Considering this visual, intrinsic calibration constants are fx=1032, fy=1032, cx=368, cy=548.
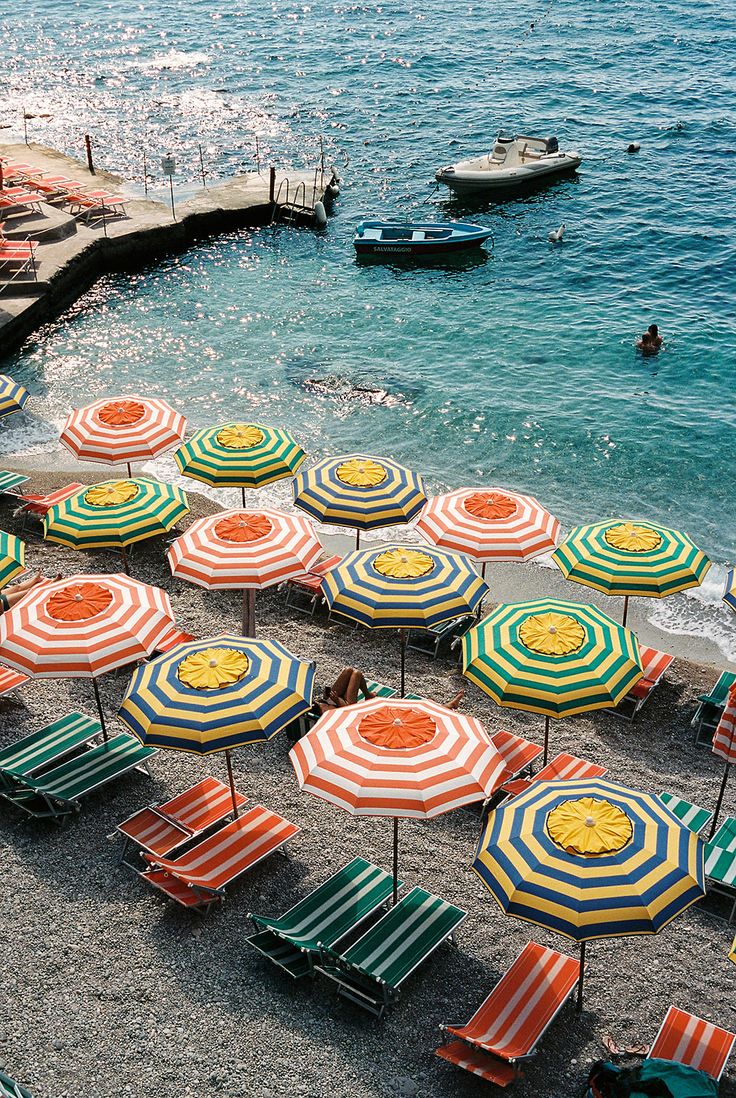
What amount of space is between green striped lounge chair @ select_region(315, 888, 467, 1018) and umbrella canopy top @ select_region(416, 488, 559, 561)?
5409 mm

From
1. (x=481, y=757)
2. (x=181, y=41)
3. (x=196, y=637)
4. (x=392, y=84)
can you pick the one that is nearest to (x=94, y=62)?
(x=181, y=41)

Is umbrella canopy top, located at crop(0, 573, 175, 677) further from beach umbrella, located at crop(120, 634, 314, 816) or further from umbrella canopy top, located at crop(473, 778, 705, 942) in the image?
umbrella canopy top, located at crop(473, 778, 705, 942)

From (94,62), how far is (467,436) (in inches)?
1927

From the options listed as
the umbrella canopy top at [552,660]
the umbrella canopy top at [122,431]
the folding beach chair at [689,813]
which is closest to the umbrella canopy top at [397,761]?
the umbrella canopy top at [552,660]

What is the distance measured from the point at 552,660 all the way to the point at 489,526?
365cm

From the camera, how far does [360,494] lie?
16.1 meters

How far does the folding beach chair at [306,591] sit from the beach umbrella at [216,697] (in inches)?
207

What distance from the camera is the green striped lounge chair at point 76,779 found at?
1277 cm

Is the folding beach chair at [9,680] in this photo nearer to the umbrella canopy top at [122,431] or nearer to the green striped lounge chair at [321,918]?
the umbrella canopy top at [122,431]

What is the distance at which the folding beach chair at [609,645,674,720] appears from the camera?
50.4ft

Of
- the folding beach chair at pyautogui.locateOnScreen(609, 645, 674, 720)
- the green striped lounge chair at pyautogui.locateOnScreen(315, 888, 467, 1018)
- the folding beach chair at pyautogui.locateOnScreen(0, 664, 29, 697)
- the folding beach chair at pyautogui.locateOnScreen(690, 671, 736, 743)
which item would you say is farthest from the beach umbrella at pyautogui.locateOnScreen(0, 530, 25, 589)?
the folding beach chair at pyautogui.locateOnScreen(690, 671, 736, 743)

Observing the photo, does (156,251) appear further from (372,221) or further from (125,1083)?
(125,1083)

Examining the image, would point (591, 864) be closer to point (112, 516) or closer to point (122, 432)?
point (112, 516)

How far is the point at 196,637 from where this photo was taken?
654 inches
